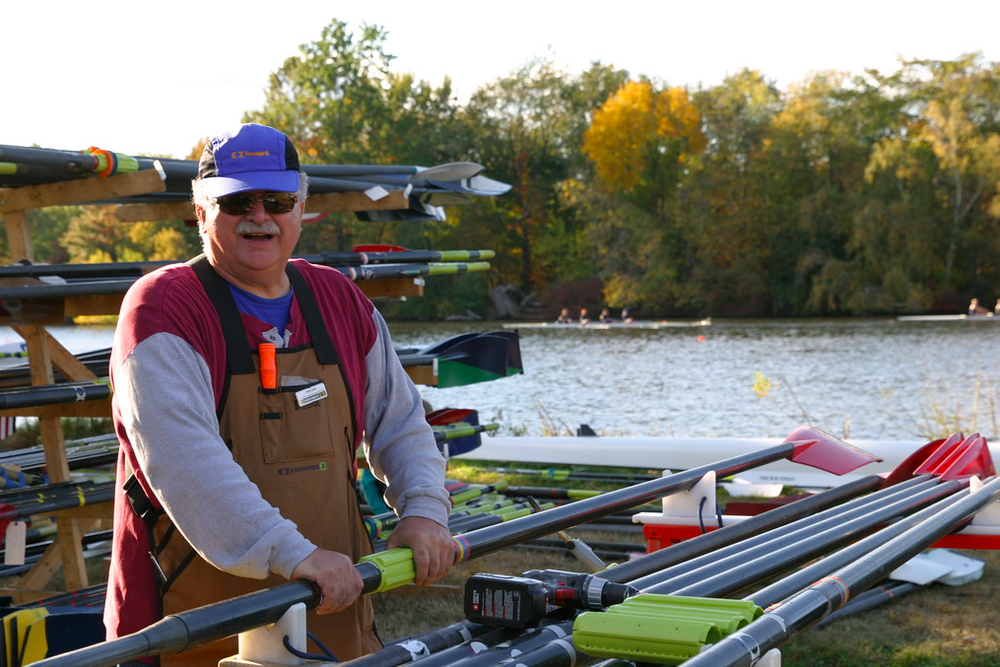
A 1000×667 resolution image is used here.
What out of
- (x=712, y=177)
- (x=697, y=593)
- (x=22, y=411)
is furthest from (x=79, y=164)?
(x=712, y=177)

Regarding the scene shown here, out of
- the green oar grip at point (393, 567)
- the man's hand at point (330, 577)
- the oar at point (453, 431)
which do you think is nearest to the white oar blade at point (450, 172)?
the oar at point (453, 431)

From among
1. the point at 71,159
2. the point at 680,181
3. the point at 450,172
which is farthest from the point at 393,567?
the point at 680,181

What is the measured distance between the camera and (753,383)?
69.2 ft

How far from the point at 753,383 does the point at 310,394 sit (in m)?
19.4

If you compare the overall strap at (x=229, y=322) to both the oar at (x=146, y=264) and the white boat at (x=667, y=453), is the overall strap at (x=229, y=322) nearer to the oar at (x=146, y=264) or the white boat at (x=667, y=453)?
the oar at (x=146, y=264)

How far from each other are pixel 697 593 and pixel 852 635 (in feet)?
9.11

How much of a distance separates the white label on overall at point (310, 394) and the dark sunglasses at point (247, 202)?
0.40m

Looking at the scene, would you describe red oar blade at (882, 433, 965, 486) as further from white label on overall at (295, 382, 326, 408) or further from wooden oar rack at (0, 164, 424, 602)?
wooden oar rack at (0, 164, 424, 602)

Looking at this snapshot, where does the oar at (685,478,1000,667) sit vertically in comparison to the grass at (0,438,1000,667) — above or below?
above

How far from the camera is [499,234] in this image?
205 ft

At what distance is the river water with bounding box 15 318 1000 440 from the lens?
58.5 ft

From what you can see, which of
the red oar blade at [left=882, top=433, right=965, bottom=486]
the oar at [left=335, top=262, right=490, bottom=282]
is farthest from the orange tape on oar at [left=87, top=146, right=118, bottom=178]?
the red oar blade at [left=882, top=433, right=965, bottom=486]

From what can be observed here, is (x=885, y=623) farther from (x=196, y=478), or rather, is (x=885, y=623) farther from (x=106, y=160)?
(x=106, y=160)

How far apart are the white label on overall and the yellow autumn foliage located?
186ft
